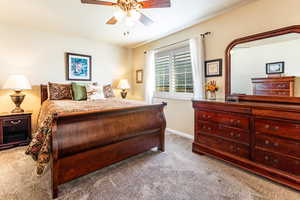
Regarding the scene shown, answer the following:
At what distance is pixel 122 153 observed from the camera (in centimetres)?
209

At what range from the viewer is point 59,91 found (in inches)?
131

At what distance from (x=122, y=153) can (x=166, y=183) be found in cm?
70

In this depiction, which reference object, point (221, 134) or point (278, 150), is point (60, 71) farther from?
point (278, 150)

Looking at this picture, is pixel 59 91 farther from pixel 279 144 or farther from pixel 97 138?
pixel 279 144

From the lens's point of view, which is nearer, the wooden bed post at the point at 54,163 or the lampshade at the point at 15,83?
the wooden bed post at the point at 54,163

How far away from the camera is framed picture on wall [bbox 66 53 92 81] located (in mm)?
3814

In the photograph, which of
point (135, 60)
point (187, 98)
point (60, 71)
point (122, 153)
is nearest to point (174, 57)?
point (187, 98)

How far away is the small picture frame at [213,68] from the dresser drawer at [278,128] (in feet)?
3.86

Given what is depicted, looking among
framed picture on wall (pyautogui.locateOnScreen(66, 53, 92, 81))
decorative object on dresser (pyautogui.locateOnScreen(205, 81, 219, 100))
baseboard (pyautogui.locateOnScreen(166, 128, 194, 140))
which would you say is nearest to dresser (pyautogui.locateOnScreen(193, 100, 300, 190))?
decorative object on dresser (pyautogui.locateOnScreen(205, 81, 219, 100))

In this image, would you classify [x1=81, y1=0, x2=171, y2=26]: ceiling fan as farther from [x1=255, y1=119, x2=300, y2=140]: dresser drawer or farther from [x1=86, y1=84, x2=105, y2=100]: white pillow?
[x1=86, y1=84, x2=105, y2=100]: white pillow

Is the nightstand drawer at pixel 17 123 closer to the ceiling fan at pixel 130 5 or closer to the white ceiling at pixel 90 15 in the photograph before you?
the white ceiling at pixel 90 15

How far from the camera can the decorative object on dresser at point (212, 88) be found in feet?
8.84

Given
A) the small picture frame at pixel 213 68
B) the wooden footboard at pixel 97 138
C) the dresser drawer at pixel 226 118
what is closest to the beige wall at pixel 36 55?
the wooden footboard at pixel 97 138

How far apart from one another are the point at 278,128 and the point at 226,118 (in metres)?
0.58
